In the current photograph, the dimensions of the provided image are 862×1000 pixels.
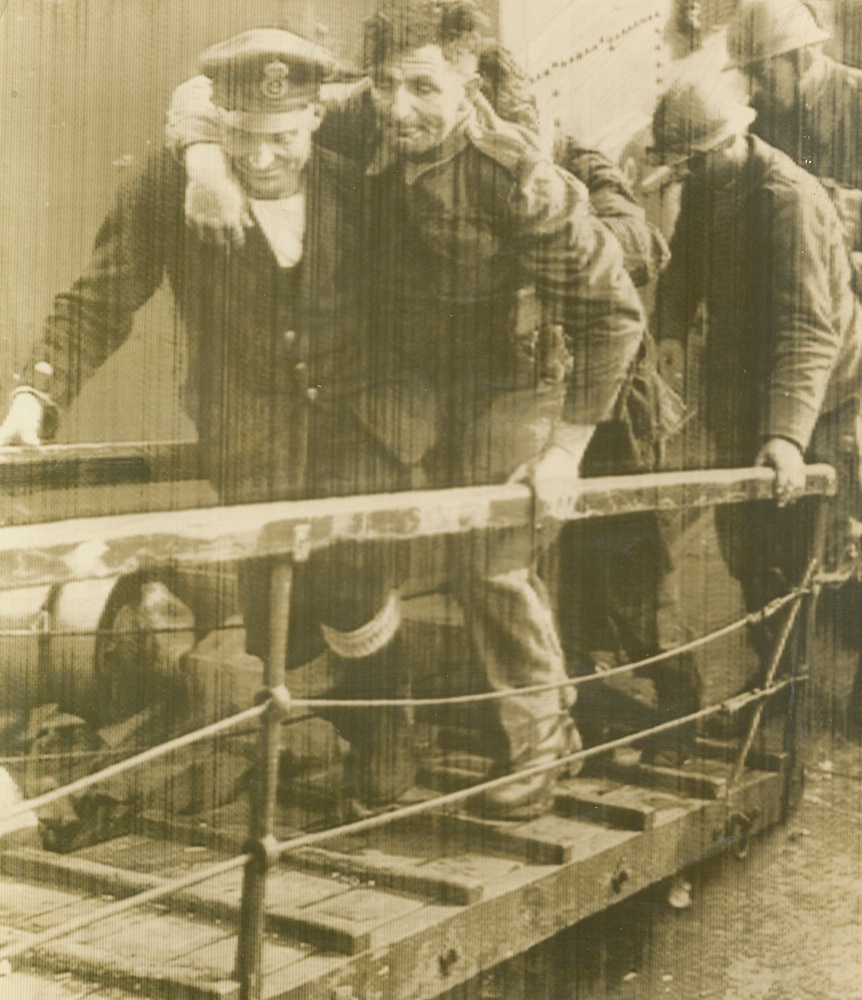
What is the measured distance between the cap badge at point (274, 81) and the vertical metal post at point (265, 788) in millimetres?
934

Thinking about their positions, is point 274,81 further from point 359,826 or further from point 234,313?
point 359,826

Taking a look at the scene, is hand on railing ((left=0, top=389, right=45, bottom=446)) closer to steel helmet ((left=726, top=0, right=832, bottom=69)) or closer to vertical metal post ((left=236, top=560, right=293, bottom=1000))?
vertical metal post ((left=236, top=560, right=293, bottom=1000))

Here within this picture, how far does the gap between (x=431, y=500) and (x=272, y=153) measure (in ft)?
2.67

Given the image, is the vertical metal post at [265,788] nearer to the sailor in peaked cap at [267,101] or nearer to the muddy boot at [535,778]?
the muddy boot at [535,778]

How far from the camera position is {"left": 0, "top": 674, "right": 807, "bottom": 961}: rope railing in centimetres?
269

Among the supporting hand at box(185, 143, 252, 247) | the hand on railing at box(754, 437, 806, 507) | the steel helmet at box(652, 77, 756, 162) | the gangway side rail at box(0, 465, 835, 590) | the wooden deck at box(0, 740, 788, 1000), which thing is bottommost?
the wooden deck at box(0, 740, 788, 1000)

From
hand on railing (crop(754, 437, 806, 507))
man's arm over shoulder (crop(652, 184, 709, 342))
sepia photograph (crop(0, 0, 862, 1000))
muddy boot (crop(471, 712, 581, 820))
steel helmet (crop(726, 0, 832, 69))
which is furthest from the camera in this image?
hand on railing (crop(754, 437, 806, 507))

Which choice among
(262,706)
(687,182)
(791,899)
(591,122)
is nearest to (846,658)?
(791,899)

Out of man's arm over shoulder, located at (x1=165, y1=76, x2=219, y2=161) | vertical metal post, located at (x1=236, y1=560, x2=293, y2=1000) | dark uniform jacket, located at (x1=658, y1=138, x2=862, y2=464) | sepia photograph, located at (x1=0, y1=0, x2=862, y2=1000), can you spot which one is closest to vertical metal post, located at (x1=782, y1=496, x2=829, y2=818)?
sepia photograph, located at (x1=0, y1=0, x2=862, y2=1000)

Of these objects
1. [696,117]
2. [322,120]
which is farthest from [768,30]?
[322,120]

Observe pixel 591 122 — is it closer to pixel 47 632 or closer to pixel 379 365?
pixel 379 365

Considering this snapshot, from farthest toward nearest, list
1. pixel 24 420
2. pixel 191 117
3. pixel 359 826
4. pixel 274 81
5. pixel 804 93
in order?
pixel 804 93
pixel 359 826
pixel 274 81
pixel 191 117
pixel 24 420

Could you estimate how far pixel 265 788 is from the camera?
2926mm

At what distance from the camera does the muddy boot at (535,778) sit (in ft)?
11.3
